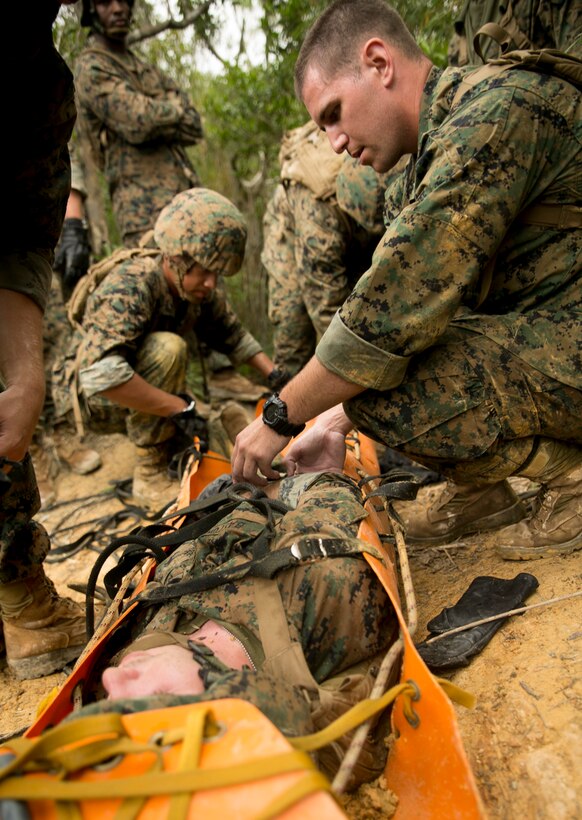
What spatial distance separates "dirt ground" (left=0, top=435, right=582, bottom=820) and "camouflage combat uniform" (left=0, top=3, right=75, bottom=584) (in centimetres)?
55

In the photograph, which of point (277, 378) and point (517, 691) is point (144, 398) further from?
point (517, 691)

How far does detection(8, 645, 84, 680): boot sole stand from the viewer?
204 centimetres

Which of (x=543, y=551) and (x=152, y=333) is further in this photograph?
(x=152, y=333)

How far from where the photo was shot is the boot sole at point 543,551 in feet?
6.53

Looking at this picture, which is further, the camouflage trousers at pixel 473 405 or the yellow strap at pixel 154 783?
the camouflage trousers at pixel 473 405

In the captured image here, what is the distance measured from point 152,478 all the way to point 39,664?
5.85ft

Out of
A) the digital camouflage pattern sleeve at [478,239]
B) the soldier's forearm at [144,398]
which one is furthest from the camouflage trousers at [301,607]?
the soldier's forearm at [144,398]

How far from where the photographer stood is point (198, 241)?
3389 mm

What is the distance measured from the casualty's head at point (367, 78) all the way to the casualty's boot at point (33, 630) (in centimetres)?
198

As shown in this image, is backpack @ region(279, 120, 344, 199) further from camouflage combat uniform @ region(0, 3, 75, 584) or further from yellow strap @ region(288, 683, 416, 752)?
yellow strap @ region(288, 683, 416, 752)

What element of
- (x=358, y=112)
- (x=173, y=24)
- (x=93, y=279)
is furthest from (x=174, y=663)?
(x=173, y=24)

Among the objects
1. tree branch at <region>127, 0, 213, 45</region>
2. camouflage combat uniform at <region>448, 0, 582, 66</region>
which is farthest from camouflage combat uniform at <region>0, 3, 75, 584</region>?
tree branch at <region>127, 0, 213, 45</region>

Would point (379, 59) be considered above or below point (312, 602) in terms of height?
above

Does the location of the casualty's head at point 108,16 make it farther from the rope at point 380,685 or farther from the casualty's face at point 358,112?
the rope at point 380,685
